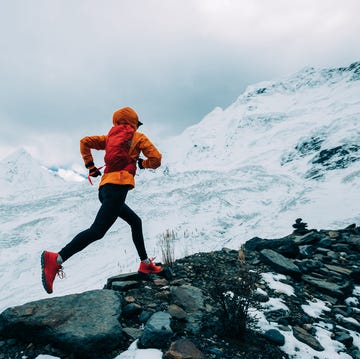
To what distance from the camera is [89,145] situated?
13.1 feet

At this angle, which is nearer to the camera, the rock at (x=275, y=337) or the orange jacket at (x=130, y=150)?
the rock at (x=275, y=337)

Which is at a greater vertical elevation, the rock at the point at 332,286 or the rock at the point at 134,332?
the rock at the point at 134,332

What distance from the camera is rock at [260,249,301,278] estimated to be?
483cm

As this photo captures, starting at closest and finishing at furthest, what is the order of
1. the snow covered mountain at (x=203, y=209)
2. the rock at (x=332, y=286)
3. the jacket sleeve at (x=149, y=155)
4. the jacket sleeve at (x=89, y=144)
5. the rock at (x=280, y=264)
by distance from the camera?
the jacket sleeve at (x=149, y=155), the jacket sleeve at (x=89, y=144), the rock at (x=332, y=286), the rock at (x=280, y=264), the snow covered mountain at (x=203, y=209)

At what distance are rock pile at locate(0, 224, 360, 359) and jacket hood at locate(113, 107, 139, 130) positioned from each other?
2.02 metres

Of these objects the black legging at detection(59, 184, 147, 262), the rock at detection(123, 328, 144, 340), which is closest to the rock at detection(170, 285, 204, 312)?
the rock at detection(123, 328, 144, 340)

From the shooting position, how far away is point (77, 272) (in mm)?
32094

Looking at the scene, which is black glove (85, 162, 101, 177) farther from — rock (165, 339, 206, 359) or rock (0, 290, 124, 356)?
rock (165, 339, 206, 359)

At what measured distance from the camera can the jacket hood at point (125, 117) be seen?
3914 mm

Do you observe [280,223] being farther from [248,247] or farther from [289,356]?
[289,356]

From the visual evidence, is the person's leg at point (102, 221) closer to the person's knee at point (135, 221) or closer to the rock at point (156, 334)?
the person's knee at point (135, 221)

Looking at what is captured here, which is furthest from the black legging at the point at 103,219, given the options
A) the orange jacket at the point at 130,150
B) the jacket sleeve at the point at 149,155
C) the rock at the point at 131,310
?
the rock at the point at 131,310

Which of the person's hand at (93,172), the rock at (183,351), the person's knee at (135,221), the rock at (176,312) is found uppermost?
the person's hand at (93,172)

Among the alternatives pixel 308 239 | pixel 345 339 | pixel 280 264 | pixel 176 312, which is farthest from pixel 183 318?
pixel 308 239
